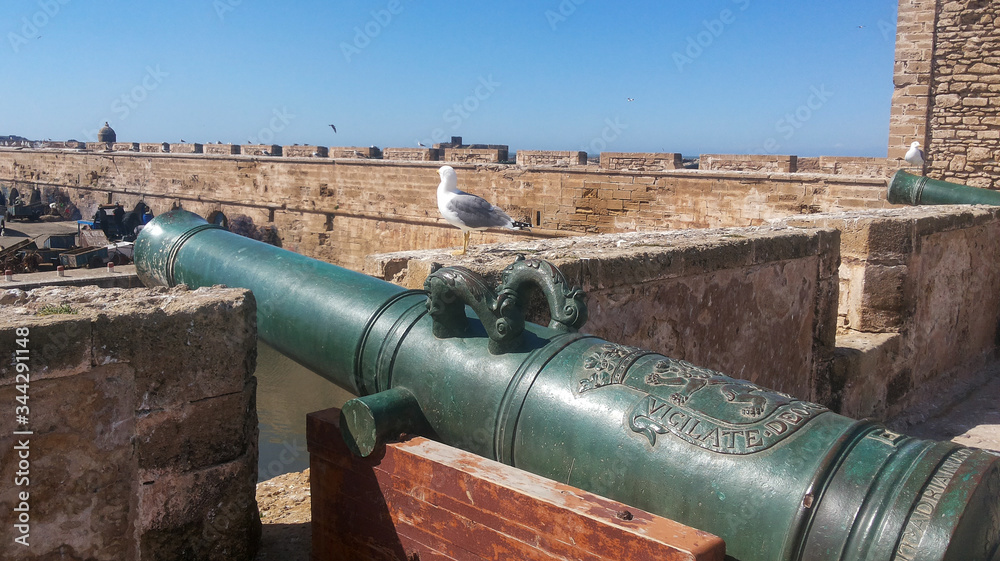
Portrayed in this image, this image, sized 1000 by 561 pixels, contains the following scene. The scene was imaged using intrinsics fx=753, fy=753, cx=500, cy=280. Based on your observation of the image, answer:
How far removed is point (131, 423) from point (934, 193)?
6.49 metres

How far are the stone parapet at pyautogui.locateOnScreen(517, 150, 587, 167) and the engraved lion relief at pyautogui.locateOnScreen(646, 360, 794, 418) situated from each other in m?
12.7

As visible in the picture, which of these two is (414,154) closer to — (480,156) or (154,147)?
(480,156)

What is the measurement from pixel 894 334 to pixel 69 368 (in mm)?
4537

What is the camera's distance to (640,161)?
1314cm

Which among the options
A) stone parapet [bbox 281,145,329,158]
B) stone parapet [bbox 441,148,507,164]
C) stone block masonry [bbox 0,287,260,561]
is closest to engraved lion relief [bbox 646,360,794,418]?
stone block masonry [bbox 0,287,260,561]

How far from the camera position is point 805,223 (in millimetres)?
4496

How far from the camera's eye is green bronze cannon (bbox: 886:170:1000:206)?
6.10m

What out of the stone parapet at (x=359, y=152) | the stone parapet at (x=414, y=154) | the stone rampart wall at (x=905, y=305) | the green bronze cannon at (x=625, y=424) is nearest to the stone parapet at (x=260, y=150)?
the stone parapet at (x=359, y=152)

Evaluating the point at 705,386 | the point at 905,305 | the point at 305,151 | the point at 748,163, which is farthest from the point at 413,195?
the point at 705,386

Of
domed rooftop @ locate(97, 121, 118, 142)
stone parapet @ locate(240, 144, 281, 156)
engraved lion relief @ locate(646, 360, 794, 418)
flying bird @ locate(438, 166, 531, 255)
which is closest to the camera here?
engraved lion relief @ locate(646, 360, 794, 418)

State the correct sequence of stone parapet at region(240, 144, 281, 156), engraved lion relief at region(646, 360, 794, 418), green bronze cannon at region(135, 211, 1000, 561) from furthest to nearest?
1. stone parapet at region(240, 144, 281, 156)
2. engraved lion relief at region(646, 360, 794, 418)
3. green bronze cannon at region(135, 211, 1000, 561)

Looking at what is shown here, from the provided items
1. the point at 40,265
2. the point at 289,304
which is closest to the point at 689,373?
the point at 289,304

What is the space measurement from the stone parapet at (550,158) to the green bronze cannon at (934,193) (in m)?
7.78

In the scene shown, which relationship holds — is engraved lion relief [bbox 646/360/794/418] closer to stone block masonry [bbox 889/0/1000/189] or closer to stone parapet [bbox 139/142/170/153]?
stone block masonry [bbox 889/0/1000/189]
